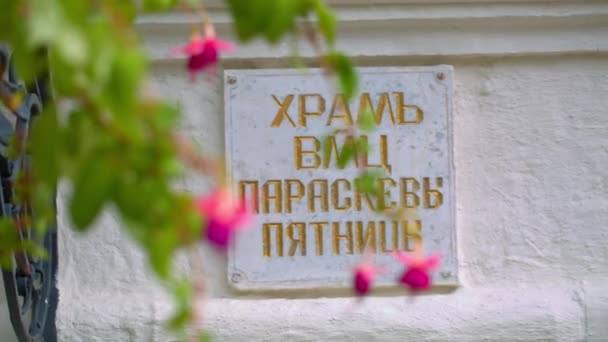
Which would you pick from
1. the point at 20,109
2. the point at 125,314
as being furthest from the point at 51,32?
the point at 125,314

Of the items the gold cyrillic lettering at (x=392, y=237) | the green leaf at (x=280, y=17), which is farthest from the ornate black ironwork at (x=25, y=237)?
the green leaf at (x=280, y=17)

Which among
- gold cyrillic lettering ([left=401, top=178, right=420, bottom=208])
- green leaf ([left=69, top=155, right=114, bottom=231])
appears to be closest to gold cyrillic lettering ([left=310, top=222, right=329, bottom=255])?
gold cyrillic lettering ([left=401, top=178, right=420, bottom=208])

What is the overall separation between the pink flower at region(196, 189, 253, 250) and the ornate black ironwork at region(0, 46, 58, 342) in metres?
1.39

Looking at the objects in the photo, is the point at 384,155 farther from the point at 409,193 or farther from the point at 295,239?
the point at 295,239

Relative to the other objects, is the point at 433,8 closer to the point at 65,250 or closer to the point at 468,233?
the point at 468,233

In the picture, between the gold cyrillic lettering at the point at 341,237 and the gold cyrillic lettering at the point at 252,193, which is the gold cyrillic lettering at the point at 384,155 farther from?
the gold cyrillic lettering at the point at 252,193

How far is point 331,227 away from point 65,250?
68 cm

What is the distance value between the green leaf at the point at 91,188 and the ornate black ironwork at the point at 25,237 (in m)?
1.42

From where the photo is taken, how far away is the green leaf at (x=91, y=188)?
3.45 ft

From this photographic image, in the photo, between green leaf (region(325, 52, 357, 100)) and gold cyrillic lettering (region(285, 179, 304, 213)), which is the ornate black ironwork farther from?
green leaf (region(325, 52, 357, 100))

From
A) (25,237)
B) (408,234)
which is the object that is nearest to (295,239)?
(408,234)

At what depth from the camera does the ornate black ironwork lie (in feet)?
8.64

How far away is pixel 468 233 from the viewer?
3.33m

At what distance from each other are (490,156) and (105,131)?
2.36 meters
